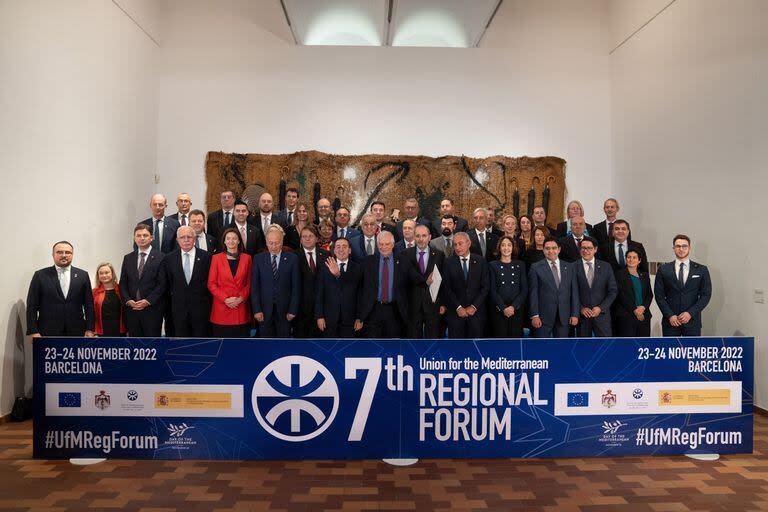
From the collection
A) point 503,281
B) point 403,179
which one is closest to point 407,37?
point 403,179

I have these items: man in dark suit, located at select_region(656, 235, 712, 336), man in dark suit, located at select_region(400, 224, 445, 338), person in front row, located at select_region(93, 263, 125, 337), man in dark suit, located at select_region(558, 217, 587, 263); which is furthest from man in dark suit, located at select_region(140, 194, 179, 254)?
man in dark suit, located at select_region(656, 235, 712, 336)

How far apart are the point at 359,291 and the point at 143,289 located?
1733mm

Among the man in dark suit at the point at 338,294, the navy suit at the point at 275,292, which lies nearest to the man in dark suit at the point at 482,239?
the man in dark suit at the point at 338,294

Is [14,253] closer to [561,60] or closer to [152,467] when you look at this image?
[152,467]

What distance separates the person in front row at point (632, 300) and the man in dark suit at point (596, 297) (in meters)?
0.16

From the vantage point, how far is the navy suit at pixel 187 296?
5254mm

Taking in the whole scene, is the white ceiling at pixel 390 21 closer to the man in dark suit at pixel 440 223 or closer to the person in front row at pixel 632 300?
the man in dark suit at pixel 440 223

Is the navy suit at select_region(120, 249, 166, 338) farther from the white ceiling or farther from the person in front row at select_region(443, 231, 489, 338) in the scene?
the white ceiling

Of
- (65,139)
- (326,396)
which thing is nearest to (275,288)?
(326,396)

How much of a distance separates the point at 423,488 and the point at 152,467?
167cm

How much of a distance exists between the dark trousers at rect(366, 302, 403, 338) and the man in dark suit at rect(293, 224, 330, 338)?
0.51 m

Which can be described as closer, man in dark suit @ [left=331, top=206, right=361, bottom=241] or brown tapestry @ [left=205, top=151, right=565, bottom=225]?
man in dark suit @ [left=331, top=206, right=361, bottom=241]

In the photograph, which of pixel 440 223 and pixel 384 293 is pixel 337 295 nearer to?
pixel 384 293

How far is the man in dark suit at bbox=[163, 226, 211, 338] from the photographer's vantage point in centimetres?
525
